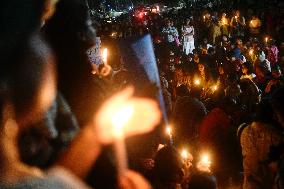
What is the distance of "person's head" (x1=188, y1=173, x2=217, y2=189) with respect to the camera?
344 cm

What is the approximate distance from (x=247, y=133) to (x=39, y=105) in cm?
252

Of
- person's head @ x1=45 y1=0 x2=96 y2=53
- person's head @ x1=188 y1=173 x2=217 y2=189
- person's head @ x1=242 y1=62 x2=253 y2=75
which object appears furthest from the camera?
person's head @ x1=242 y1=62 x2=253 y2=75

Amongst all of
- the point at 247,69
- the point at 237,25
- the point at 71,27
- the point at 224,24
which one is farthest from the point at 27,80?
the point at 224,24

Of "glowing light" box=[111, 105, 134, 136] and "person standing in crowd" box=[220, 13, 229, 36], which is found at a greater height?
"glowing light" box=[111, 105, 134, 136]

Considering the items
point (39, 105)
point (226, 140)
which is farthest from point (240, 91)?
point (39, 105)

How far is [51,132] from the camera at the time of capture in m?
2.36

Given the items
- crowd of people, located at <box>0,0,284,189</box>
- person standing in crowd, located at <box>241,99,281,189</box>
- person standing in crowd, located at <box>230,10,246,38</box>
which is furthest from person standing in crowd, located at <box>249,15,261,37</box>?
person standing in crowd, located at <box>241,99,281,189</box>

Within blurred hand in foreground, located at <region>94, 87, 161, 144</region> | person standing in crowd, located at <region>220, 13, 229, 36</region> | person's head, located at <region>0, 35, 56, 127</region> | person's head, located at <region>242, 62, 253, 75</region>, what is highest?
person's head, located at <region>0, 35, 56, 127</region>

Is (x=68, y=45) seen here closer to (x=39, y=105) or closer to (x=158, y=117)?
(x=158, y=117)

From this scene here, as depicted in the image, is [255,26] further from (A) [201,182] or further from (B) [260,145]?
(A) [201,182]

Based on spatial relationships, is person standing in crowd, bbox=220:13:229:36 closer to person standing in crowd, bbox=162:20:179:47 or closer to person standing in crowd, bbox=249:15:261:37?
person standing in crowd, bbox=249:15:261:37

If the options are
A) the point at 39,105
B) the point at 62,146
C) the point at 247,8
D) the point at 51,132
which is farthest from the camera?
the point at 247,8

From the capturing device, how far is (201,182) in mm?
3434

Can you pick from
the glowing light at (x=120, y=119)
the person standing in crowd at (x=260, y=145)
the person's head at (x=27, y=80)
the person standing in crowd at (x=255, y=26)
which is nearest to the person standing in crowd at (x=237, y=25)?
the person standing in crowd at (x=255, y=26)
